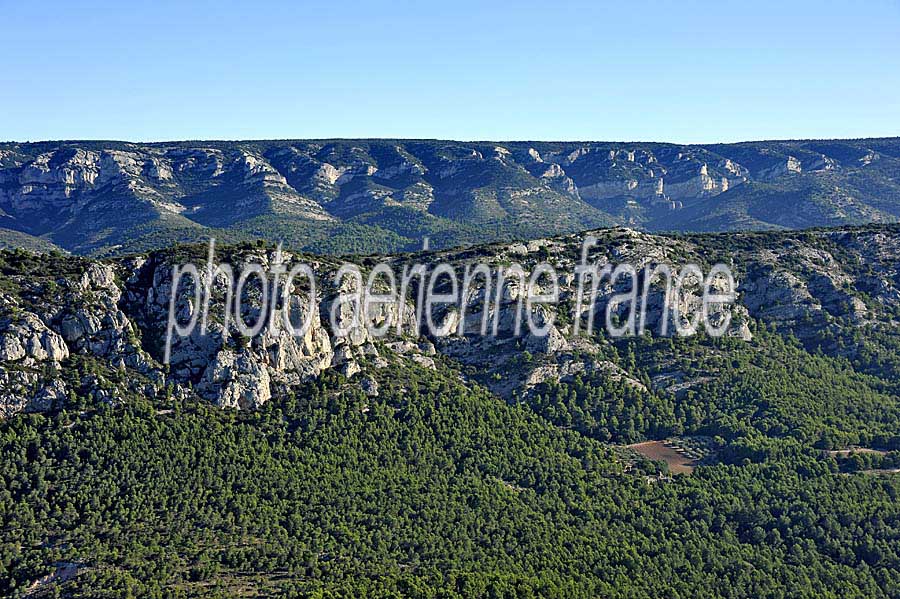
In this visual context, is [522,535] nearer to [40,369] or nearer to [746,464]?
[746,464]

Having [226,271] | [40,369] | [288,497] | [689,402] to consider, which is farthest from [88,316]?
[689,402]

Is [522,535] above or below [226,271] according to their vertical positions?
below

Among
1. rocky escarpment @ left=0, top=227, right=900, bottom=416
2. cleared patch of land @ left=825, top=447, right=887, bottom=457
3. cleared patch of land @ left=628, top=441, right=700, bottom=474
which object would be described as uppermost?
rocky escarpment @ left=0, top=227, right=900, bottom=416

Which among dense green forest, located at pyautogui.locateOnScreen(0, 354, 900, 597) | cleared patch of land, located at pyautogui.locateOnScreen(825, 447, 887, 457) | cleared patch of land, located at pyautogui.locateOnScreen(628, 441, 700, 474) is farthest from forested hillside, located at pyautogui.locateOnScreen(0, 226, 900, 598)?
cleared patch of land, located at pyautogui.locateOnScreen(825, 447, 887, 457)

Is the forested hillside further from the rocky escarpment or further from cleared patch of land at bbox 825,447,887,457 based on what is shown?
cleared patch of land at bbox 825,447,887,457

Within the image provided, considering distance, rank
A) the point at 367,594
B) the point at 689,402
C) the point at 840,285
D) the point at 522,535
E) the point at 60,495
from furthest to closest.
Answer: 1. the point at 840,285
2. the point at 689,402
3. the point at 522,535
4. the point at 60,495
5. the point at 367,594

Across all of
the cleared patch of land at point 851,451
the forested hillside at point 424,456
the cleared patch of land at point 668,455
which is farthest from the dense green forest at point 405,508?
the cleared patch of land at point 668,455

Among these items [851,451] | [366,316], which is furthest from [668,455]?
[366,316]
